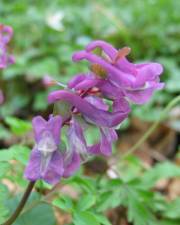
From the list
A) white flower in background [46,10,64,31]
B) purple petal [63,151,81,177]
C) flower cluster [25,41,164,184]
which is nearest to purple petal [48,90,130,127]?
flower cluster [25,41,164,184]

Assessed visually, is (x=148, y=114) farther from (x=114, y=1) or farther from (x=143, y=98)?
(x=114, y=1)

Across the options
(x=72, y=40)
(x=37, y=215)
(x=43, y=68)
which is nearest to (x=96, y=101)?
(x=37, y=215)

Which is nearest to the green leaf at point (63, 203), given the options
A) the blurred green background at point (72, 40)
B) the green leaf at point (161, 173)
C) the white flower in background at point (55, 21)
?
the green leaf at point (161, 173)

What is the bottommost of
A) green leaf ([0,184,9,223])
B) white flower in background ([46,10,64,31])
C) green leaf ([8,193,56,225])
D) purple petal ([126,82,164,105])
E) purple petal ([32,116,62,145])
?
white flower in background ([46,10,64,31])

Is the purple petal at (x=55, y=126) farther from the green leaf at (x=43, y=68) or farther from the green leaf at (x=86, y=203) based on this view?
the green leaf at (x=43, y=68)

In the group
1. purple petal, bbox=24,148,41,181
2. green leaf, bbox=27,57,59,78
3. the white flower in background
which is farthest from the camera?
the white flower in background

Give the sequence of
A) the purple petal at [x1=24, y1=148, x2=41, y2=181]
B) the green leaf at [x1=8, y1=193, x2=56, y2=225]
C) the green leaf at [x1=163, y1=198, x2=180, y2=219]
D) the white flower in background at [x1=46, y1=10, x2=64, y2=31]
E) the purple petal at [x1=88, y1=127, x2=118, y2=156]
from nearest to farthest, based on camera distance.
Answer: the purple petal at [x1=24, y1=148, x2=41, y2=181], the purple petal at [x1=88, y1=127, x2=118, y2=156], the green leaf at [x1=8, y1=193, x2=56, y2=225], the green leaf at [x1=163, y1=198, x2=180, y2=219], the white flower in background at [x1=46, y1=10, x2=64, y2=31]

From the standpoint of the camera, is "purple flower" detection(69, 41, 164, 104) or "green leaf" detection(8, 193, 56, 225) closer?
"purple flower" detection(69, 41, 164, 104)

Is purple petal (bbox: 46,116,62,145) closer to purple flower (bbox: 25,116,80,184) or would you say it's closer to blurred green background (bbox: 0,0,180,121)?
purple flower (bbox: 25,116,80,184)
